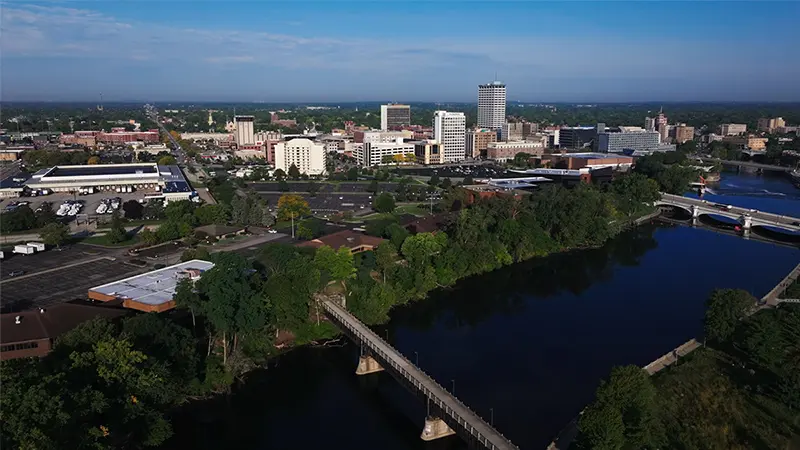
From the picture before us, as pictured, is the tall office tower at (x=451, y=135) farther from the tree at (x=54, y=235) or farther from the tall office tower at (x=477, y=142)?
the tree at (x=54, y=235)

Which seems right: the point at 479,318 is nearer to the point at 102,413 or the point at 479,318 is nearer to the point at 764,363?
the point at 764,363

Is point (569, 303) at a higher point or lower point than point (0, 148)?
lower

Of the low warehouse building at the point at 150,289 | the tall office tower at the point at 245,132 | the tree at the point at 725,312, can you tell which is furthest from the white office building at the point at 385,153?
the tree at the point at 725,312

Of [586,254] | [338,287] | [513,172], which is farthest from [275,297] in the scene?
[513,172]

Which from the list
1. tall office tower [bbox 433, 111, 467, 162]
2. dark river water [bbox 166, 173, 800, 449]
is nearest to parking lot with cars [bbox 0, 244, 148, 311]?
dark river water [bbox 166, 173, 800, 449]

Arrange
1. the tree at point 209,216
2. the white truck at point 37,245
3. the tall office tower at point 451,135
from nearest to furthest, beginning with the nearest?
the white truck at point 37,245
the tree at point 209,216
the tall office tower at point 451,135

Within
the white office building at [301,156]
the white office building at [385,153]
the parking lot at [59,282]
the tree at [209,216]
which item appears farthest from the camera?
the white office building at [385,153]
